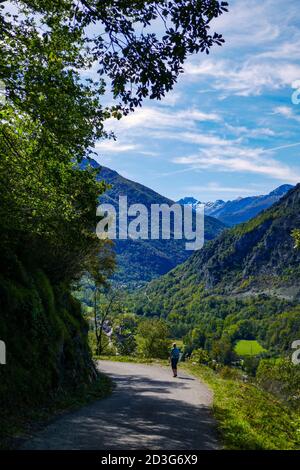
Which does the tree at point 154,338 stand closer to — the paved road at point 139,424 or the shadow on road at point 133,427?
the paved road at point 139,424

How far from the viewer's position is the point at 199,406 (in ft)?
61.3

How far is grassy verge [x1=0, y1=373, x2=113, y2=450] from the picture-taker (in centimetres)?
1110

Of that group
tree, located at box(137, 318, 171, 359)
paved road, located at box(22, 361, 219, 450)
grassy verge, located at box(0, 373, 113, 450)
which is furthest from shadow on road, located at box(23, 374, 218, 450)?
tree, located at box(137, 318, 171, 359)

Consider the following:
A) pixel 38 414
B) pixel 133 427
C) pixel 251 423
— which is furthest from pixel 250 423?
pixel 38 414

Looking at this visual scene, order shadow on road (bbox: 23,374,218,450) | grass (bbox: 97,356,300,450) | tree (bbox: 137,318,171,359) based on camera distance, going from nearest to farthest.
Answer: shadow on road (bbox: 23,374,218,450), grass (bbox: 97,356,300,450), tree (bbox: 137,318,171,359)

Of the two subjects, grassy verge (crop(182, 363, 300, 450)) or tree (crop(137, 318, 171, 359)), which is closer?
grassy verge (crop(182, 363, 300, 450))

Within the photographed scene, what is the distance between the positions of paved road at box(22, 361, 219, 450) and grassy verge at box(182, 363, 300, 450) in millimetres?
514

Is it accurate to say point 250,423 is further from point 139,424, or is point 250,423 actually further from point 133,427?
point 133,427

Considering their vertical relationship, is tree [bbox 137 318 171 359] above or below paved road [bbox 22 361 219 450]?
below

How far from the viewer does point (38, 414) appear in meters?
14.1

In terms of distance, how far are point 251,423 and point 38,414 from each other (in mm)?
7180

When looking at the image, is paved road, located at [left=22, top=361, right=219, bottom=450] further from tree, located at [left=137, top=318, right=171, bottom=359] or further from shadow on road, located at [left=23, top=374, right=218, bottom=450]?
tree, located at [left=137, top=318, right=171, bottom=359]

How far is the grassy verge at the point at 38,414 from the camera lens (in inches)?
437

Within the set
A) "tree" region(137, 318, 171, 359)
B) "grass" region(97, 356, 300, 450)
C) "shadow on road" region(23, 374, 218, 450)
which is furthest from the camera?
"tree" region(137, 318, 171, 359)
